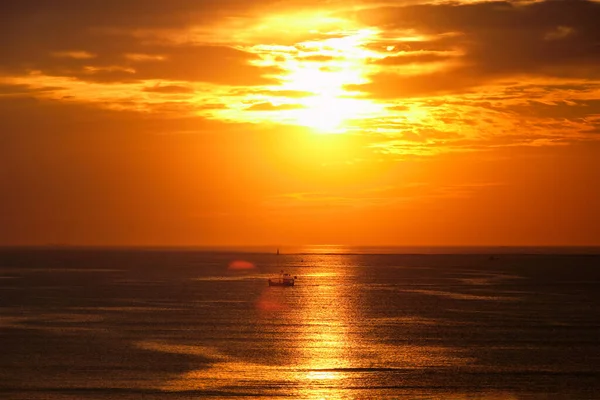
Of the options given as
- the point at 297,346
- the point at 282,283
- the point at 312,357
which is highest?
the point at 312,357

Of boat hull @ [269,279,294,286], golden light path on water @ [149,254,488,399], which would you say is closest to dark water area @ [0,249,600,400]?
golden light path on water @ [149,254,488,399]

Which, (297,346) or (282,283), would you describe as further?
(282,283)

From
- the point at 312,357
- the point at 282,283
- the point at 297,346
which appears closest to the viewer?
the point at 312,357

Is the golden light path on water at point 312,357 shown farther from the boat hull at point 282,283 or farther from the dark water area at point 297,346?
the boat hull at point 282,283

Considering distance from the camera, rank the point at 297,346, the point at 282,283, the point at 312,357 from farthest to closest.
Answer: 1. the point at 282,283
2. the point at 297,346
3. the point at 312,357

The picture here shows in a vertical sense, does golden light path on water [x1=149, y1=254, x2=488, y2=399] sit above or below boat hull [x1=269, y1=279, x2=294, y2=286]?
above

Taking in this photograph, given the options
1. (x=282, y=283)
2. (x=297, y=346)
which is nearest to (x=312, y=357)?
(x=297, y=346)

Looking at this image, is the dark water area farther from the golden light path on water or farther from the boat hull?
the boat hull

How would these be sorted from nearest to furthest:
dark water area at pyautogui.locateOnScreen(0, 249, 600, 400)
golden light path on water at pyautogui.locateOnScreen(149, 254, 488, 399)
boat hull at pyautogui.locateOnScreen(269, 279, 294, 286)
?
1. dark water area at pyautogui.locateOnScreen(0, 249, 600, 400)
2. golden light path on water at pyautogui.locateOnScreen(149, 254, 488, 399)
3. boat hull at pyautogui.locateOnScreen(269, 279, 294, 286)

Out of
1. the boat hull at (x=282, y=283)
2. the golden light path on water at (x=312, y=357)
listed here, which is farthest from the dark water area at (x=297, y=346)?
the boat hull at (x=282, y=283)

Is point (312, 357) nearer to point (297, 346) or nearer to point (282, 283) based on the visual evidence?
point (297, 346)

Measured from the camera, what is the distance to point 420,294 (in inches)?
6088

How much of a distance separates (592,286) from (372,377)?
130 meters

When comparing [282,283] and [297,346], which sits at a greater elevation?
[297,346]
